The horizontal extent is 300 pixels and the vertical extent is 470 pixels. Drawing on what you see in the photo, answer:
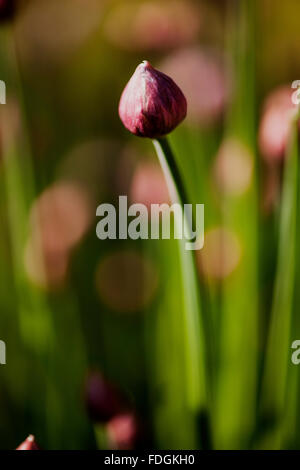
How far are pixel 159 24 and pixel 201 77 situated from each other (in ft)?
→ 0.24

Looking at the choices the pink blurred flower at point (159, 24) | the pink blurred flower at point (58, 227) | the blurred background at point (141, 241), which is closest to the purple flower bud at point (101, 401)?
the blurred background at point (141, 241)

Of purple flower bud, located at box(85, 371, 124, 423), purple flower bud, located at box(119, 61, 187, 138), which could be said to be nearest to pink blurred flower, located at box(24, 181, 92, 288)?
purple flower bud, located at box(85, 371, 124, 423)

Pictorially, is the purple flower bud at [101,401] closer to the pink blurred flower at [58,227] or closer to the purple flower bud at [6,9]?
the pink blurred flower at [58,227]

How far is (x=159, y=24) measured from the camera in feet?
1.94

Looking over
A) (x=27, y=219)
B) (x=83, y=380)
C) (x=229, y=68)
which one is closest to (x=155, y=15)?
(x=229, y=68)

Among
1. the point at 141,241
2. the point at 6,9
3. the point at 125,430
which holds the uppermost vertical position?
the point at 6,9

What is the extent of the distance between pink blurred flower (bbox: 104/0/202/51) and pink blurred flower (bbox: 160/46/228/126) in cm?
2

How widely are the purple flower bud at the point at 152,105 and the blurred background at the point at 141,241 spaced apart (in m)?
0.10

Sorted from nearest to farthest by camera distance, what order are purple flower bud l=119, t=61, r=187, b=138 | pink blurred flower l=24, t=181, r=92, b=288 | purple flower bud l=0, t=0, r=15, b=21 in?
purple flower bud l=119, t=61, r=187, b=138, purple flower bud l=0, t=0, r=15, b=21, pink blurred flower l=24, t=181, r=92, b=288

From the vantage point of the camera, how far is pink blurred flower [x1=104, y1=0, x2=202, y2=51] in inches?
23.1

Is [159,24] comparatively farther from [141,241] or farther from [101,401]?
[101,401]

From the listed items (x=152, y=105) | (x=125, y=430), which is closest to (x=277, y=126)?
(x=152, y=105)

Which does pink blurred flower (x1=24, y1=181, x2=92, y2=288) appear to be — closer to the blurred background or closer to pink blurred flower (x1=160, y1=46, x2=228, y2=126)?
the blurred background

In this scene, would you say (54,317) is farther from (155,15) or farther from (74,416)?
(155,15)
